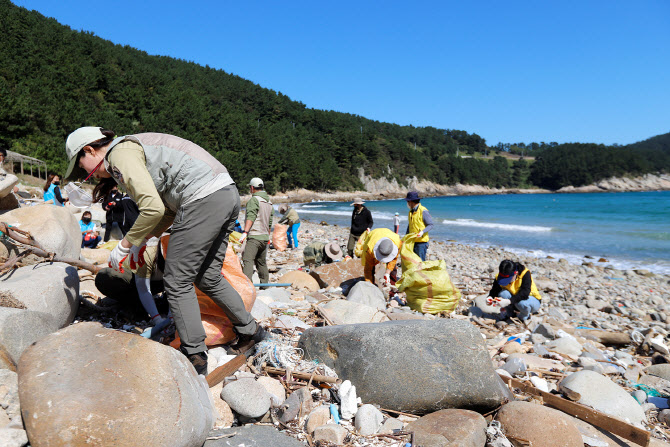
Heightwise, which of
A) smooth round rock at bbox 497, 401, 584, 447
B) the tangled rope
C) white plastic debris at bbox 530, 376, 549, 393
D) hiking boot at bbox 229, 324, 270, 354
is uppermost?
hiking boot at bbox 229, 324, 270, 354

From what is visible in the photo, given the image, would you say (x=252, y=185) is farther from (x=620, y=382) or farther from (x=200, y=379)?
(x=620, y=382)

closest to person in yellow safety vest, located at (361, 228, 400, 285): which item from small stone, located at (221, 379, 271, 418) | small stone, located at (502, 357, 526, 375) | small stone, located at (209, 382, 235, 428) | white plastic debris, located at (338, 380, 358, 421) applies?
small stone, located at (502, 357, 526, 375)

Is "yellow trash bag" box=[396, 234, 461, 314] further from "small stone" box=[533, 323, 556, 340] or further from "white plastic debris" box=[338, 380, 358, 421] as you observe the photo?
"white plastic debris" box=[338, 380, 358, 421]

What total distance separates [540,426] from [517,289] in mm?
3475

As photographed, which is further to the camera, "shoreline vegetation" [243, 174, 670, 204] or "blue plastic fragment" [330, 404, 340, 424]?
"shoreline vegetation" [243, 174, 670, 204]

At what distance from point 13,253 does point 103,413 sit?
256cm

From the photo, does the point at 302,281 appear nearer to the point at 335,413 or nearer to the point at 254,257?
the point at 254,257

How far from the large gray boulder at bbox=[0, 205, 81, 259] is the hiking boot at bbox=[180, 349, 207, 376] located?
7.62 feet

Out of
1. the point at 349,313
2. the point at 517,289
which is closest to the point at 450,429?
the point at 349,313

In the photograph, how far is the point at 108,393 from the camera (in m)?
1.79

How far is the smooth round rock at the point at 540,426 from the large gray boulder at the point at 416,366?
150 millimetres

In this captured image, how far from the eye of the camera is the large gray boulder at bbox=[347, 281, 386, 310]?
17.4ft

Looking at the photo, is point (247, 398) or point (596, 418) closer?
point (247, 398)

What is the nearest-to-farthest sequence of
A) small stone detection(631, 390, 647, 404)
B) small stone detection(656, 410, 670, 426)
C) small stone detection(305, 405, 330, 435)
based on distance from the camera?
small stone detection(305, 405, 330, 435)
small stone detection(656, 410, 670, 426)
small stone detection(631, 390, 647, 404)
